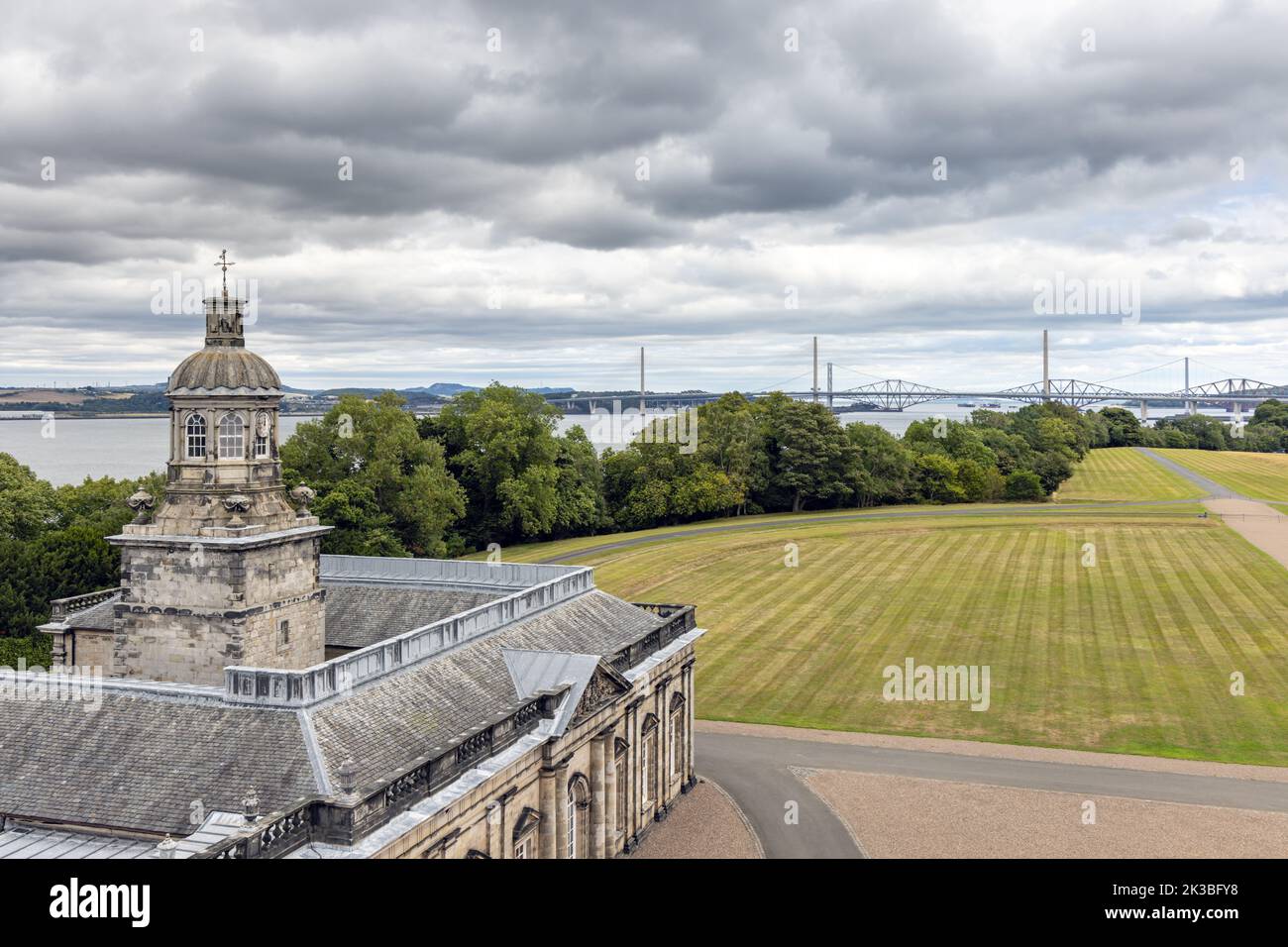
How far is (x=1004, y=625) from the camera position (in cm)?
6344

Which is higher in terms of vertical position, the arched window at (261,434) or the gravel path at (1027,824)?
the arched window at (261,434)

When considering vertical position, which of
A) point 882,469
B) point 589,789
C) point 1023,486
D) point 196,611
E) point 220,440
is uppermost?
point 220,440

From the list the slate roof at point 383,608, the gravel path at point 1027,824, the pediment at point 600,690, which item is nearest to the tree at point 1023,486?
the gravel path at point 1027,824

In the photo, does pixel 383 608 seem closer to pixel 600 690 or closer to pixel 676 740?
pixel 600 690

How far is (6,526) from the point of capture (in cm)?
6391

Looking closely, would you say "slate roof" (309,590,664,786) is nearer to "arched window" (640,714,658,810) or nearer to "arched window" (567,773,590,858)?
"arched window" (640,714,658,810)

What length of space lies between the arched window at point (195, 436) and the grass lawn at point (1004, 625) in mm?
26245

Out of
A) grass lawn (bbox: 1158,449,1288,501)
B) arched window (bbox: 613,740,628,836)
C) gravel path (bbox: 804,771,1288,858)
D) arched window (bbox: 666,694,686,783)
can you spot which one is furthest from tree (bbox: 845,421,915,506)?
arched window (bbox: 613,740,628,836)

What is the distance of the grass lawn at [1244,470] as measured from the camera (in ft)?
445

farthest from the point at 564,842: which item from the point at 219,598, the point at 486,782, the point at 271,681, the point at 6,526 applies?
the point at 6,526

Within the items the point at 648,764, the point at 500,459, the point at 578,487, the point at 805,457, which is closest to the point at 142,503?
the point at 648,764

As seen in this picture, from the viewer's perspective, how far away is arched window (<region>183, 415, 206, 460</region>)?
28.6 metres

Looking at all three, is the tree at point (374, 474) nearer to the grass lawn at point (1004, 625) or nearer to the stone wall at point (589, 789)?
the grass lawn at point (1004, 625)

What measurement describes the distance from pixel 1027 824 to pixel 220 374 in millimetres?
28126
